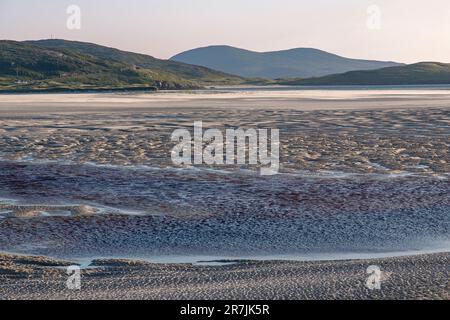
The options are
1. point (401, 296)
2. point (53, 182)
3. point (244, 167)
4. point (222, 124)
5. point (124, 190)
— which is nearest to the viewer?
point (401, 296)

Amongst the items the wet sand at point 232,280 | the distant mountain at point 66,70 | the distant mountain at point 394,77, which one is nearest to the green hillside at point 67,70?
the distant mountain at point 66,70

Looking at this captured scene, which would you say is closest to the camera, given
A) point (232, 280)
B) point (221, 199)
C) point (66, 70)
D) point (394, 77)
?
point (232, 280)

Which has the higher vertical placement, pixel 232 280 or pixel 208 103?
pixel 232 280

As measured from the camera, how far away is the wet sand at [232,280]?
7.94 metres

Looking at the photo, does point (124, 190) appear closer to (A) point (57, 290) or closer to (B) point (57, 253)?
(B) point (57, 253)

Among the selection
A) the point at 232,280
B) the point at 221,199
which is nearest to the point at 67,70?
the point at 221,199

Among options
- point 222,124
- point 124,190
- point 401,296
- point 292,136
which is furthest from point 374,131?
point 401,296

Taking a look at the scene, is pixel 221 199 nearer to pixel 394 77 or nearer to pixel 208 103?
pixel 208 103

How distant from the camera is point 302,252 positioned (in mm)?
10602

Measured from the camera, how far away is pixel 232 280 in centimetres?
870

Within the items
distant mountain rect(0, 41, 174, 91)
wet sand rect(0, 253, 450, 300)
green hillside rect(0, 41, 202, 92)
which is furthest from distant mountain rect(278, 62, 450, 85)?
wet sand rect(0, 253, 450, 300)

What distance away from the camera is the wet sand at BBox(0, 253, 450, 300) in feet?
26.0

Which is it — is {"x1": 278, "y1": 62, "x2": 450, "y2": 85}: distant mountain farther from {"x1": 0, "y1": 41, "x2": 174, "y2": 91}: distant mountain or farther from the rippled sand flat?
the rippled sand flat
